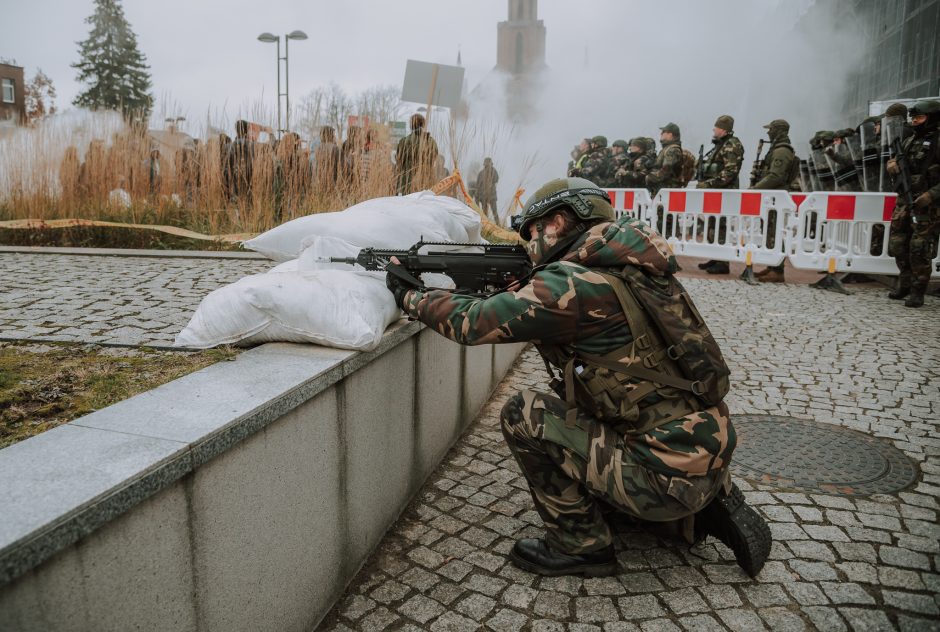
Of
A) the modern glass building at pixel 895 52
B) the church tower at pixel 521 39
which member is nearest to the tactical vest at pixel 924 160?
the modern glass building at pixel 895 52

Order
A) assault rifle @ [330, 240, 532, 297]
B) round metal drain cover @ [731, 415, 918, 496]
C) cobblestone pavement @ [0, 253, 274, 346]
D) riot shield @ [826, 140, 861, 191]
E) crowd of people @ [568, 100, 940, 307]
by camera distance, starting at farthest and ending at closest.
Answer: riot shield @ [826, 140, 861, 191] < crowd of people @ [568, 100, 940, 307] < cobblestone pavement @ [0, 253, 274, 346] < round metal drain cover @ [731, 415, 918, 496] < assault rifle @ [330, 240, 532, 297]

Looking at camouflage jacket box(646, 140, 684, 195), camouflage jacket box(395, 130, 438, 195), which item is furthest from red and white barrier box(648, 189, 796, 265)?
camouflage jacket box(395, 130, 438, 195)

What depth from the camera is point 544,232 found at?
95.8 inches

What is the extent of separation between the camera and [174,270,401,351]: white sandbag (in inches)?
95.8

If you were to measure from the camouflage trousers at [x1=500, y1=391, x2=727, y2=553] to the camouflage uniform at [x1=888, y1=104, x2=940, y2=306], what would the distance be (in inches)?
233

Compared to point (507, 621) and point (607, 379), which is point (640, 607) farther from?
point (607, 379)

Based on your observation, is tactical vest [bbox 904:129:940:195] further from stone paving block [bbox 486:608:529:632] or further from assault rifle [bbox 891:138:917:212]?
stone paving block [bbox 486:608:529:632]

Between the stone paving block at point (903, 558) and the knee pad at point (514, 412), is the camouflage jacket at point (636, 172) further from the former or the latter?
the knee pad at point (514, 412)

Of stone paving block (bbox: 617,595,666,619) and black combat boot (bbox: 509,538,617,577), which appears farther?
black combat boot (bbox: 509,538,617,577)

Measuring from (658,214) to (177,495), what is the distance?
10.7m

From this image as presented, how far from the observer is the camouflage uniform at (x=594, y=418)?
7.20ft

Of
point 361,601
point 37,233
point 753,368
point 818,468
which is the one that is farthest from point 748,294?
point 37,233

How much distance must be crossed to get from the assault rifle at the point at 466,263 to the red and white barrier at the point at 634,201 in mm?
8491

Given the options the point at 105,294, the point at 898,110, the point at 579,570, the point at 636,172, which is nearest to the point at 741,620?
the point at 579,570
